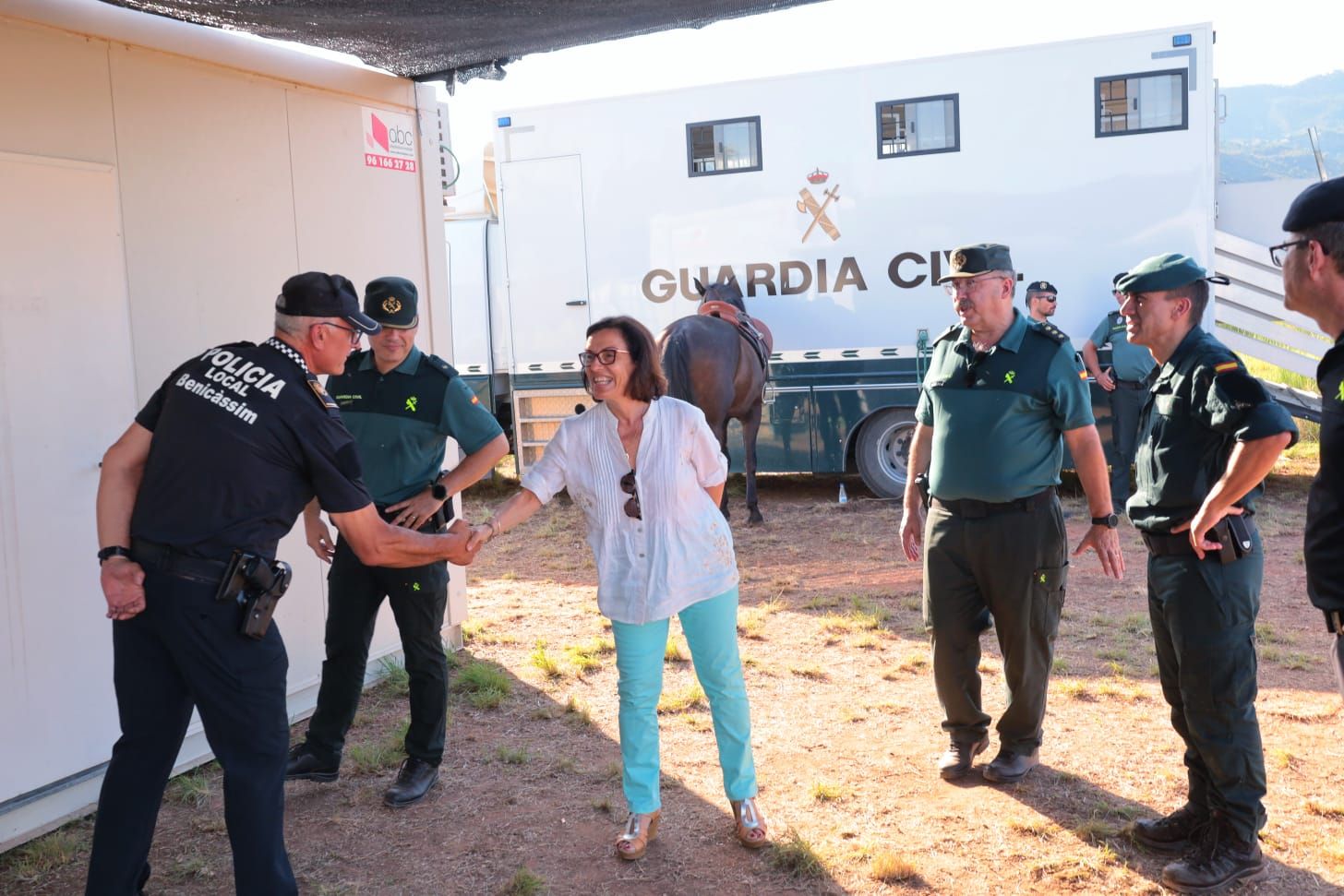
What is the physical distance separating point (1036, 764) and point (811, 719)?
3.42ft

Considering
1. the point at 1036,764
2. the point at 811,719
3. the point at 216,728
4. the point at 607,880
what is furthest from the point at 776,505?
the point at 216,728

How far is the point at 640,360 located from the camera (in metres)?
3.36

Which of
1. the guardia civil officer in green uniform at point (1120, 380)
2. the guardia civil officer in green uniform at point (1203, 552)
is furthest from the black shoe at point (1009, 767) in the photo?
the guardia civil officer in green uniform at point (1120, 380)

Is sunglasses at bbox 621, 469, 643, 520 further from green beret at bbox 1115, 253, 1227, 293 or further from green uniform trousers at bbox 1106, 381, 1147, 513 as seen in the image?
green uniform trousers at bbox 1106, 381, 1147, 513

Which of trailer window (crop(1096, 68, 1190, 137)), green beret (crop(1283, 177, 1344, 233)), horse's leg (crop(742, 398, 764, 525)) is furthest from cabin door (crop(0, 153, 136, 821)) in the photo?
trailer window (crop(1096, 68, 1190, 137))

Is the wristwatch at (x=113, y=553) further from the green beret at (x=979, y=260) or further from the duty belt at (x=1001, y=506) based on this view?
the green beret at (x=979, y=260)

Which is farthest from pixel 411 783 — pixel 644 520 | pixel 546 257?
pixel 546 257

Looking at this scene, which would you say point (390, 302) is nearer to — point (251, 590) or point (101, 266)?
point (101, 266)

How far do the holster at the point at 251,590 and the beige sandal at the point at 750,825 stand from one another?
1.67 m

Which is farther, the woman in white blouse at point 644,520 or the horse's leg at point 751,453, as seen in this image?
the horse's leg at point 751,453

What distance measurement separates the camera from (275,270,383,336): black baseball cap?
2.97 meters

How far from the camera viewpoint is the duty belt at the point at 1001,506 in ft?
12.4

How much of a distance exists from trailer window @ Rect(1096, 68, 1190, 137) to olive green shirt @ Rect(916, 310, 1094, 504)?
19.2ft

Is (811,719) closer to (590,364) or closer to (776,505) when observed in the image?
(590,364)
